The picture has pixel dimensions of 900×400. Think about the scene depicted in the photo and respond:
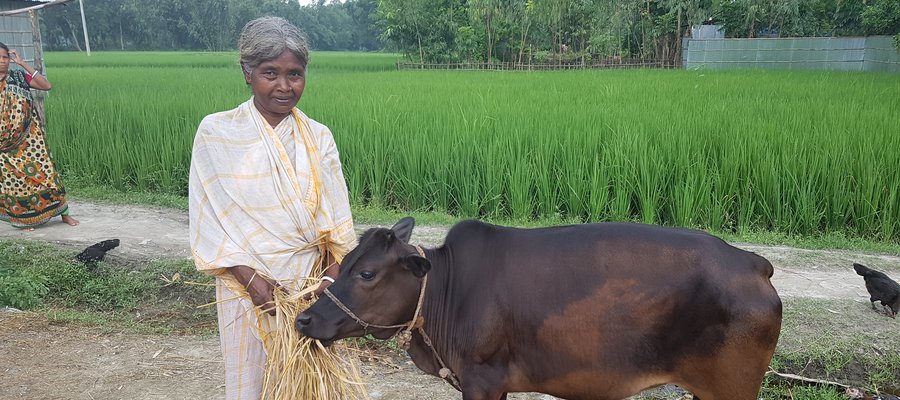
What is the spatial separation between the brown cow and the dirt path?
1094 millimetres

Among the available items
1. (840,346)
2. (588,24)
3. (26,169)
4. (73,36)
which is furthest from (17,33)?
(73,36)

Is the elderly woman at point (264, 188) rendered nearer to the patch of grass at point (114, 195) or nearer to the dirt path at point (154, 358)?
the dirt path at point (154, 358)

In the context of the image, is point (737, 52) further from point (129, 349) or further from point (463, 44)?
point (129, 349)

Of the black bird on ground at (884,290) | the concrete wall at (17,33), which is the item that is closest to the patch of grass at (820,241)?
the black bird on ground at (884,290)

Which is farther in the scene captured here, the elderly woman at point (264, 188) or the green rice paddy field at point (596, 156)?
the green rice paddy field at point (596, 156)

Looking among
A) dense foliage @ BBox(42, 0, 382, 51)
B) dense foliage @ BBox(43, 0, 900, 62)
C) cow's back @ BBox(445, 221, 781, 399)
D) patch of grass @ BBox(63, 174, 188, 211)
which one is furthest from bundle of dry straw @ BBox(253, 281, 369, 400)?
dense foliage @ BBox(42, 0, 382, 51)

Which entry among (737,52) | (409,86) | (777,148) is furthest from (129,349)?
(737,52)

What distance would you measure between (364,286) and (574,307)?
56cm

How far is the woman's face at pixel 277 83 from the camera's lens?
6.50ft

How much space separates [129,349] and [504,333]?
7.91 ft

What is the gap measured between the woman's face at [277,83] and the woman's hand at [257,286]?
436mm

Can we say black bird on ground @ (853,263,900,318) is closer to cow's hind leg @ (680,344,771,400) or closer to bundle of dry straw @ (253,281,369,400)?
cow's hind leg @ (680,344,771,400)

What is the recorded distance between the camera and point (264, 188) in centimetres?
201

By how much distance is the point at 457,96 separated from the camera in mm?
10273
